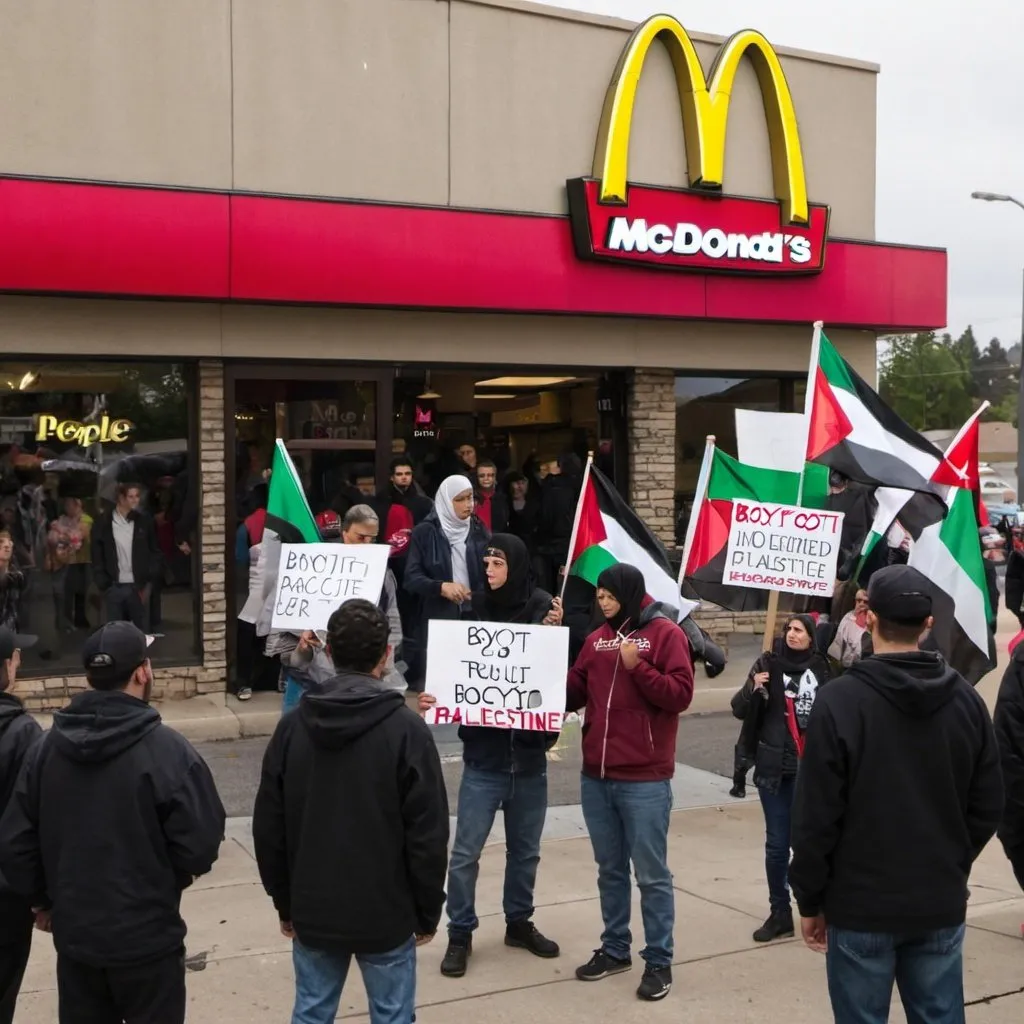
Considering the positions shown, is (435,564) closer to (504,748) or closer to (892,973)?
(504,748)

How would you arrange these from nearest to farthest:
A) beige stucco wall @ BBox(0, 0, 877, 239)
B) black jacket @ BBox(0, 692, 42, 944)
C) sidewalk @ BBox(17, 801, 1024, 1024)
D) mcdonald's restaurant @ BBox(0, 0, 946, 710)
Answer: black jacket @ BBox(0, 692, 42, 944), sidewalk @ BBox(17, 801, 1024, 1024), beige stucco wall @ BBox(0, 0, 877, 239), mcdonald's restaurant @ BBox(0, 0, 946, 710)

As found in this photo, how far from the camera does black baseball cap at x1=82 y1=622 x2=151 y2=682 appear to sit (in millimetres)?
4281

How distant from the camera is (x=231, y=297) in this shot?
11664 mm

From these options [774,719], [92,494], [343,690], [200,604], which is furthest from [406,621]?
[343,690]

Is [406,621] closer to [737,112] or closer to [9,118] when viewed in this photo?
[9,118]

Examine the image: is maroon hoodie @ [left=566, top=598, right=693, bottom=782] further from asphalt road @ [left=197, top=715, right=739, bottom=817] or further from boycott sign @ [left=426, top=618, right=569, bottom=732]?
asphalt road @ [left=197, top=715, right=739, bottom=817]

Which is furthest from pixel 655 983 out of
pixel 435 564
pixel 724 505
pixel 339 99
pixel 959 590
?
pixel 339 99

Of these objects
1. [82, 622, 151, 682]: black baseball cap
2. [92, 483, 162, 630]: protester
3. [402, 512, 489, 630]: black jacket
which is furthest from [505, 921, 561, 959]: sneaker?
[92, 483, 162, 630]: protester

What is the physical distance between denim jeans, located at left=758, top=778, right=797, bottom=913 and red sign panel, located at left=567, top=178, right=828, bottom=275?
24.4ft

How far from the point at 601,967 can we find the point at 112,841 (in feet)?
8.53

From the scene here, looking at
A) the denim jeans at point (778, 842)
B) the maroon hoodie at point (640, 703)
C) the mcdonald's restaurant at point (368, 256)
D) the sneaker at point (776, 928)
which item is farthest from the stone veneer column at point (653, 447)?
the maroon hoodie at point (640, 703)

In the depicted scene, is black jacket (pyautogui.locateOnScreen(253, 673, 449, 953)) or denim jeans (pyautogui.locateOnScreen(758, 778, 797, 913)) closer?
black jacket (pyautogui.locateOnScreen(253, 673, 449, 953))

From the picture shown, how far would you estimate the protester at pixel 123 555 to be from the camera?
1174 centimetres

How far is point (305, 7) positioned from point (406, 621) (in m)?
5.35
